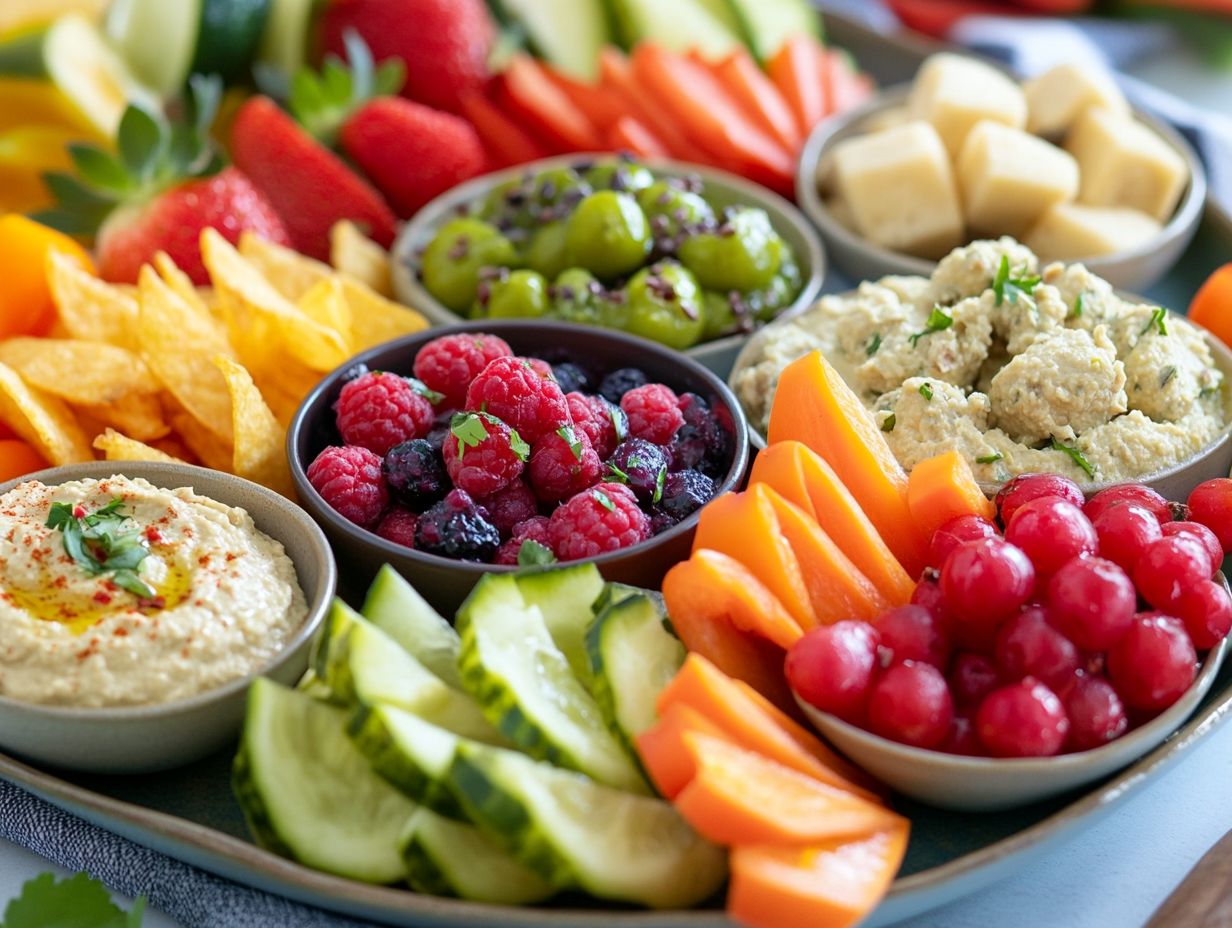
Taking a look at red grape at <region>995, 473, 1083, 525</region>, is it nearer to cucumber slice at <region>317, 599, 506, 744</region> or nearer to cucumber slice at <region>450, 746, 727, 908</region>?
cucumber slice at <region>450, 746, 727, 908</region>

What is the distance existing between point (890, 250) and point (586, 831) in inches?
75.2

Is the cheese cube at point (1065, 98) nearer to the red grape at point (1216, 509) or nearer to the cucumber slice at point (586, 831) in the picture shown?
the red grape at point (1216, 509)

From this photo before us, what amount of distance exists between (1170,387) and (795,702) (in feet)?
3.15

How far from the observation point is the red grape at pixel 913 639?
174 cm

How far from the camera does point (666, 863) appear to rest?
1.63 metres

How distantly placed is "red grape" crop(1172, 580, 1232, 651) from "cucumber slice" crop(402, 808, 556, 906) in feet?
3.10

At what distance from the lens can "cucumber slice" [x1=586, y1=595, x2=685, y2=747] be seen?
68.3 inches

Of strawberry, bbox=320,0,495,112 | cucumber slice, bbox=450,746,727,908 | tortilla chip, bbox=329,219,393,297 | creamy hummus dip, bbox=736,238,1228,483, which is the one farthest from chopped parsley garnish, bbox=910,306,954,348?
strawberry, bbox=320,0,495,112

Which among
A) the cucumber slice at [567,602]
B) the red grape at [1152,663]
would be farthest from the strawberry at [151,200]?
the red grape at [1152,663]

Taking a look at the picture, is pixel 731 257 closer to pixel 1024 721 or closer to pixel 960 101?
pixel 960 101

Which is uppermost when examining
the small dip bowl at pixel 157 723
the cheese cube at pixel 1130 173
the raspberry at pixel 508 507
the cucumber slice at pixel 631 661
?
the cheese cube at pixel 1130 173

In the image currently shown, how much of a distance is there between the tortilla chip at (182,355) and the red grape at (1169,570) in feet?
5.25

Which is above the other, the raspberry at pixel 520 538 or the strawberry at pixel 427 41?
the strawberry at pixel 427 41

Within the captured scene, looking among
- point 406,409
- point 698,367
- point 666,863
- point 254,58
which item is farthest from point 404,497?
point 254,58
